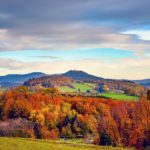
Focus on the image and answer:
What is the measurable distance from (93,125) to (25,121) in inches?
963

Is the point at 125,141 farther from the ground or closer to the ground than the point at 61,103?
closer to the ground

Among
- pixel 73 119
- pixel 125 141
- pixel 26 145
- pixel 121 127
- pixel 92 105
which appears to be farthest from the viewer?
pixel 92 105

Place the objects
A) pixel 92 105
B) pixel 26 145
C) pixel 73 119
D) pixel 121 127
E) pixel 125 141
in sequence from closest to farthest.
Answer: pixel 26 145
pixel 125 141
pixel 121 127
pixel 73 119
pixel 92 105

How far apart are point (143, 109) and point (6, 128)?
48.4m

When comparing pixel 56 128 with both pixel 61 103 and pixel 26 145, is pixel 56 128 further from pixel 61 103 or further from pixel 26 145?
pixel 26 145

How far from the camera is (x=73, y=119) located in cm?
14438

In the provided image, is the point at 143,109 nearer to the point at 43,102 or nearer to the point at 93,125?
the point at 93,125

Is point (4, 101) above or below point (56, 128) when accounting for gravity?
above

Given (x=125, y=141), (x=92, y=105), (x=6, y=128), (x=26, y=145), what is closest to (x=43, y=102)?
(x=92, y=105)

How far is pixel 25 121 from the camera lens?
133125mm

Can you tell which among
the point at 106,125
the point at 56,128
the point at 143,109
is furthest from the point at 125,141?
the point at 56,128

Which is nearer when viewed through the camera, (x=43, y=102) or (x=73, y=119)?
(x=73, y=119)

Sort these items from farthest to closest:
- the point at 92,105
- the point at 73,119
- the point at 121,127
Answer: the point at 92,105 < the point at 73,119 < the point at 121,127

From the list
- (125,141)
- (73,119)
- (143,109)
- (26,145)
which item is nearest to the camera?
(26,145)
